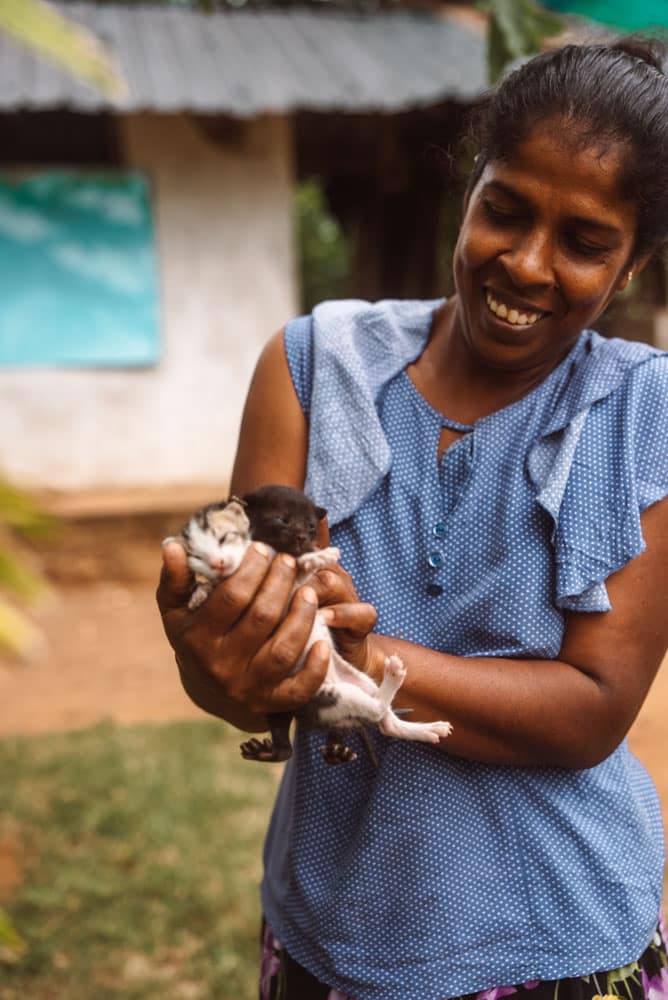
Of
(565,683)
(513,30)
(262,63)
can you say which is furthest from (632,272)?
(262,63)

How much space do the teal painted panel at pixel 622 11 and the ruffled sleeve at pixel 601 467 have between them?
4.49 m

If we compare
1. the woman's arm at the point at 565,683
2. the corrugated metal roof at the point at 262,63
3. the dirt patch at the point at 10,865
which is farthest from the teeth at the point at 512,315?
the corrugated metal roof at the point at 262,63

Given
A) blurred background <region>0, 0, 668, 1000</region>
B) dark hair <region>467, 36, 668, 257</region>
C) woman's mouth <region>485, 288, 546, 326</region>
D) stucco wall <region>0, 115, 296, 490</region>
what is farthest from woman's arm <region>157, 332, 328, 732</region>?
stucco wall <region>0, 115, 296, 490</region>

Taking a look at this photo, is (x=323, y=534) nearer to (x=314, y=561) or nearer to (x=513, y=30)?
(x=314, y=561)

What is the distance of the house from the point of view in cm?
870

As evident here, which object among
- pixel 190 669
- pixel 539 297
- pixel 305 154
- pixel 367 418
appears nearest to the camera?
pixel 190 669

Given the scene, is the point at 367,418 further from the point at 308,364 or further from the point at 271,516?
the point at 271,516

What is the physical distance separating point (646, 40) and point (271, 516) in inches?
39.2

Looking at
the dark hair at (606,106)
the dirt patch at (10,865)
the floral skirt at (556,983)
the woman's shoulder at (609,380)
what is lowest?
the dirt patch at (10,865)

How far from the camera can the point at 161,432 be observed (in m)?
9.36

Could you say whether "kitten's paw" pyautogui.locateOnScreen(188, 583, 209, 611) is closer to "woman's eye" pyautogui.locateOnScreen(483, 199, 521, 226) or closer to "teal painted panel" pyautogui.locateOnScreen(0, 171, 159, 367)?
"woman's eye" pyautogui.locateOnScreen(483, 199, 521, 226)

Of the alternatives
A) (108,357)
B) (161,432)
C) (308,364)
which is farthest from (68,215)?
(308,364)

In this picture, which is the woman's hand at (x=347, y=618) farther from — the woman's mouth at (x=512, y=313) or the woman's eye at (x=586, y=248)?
the woman's eye at (x=586, y=248)

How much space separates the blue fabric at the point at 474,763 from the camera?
160 centimetres
